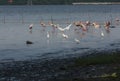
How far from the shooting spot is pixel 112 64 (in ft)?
83.5

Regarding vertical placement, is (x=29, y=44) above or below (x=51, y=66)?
below

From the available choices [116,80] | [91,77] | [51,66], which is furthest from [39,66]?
[116,80]

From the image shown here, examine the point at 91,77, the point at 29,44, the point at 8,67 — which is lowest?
the point at 29,44

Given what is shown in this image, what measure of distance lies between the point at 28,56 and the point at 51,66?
8.83 metres

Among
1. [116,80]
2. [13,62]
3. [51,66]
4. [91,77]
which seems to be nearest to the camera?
[116,80]

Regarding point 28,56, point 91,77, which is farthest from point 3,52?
point 91,77

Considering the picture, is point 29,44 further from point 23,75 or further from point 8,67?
point 23,75

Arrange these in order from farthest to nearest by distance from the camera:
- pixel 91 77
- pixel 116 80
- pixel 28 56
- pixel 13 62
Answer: pixel 28 56
pixel 13 62
pixel 91 77
pixel 116 80

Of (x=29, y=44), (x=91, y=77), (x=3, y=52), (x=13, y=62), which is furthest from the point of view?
(x=29, y=44)

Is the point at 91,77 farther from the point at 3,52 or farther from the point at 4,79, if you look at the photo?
the point at 3,52

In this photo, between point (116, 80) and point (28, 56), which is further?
point (28, 56)

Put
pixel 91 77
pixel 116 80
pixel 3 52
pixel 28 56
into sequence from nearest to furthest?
pixel 116 80
pixel 91 77
pixel 28 56
pixel 3 52

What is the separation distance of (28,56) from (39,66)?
27.4ft

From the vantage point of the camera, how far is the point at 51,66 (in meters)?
27.6
